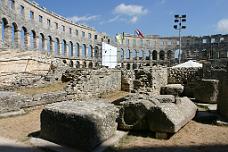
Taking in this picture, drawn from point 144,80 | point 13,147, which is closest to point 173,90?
point 144,80

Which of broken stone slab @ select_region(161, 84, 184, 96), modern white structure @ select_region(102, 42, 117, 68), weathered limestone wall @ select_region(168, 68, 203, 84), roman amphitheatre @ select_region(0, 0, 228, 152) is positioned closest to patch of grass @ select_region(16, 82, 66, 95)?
roman amphitheatre @ select_region(0, 0, 228, 152)

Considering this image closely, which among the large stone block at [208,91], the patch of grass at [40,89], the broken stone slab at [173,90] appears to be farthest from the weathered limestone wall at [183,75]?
the patch of grass at [40,89]

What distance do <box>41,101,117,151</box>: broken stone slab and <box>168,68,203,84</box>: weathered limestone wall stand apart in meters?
13.0

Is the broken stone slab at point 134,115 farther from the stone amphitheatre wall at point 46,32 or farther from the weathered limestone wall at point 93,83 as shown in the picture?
the stone amphitheatre wall at point 46,32

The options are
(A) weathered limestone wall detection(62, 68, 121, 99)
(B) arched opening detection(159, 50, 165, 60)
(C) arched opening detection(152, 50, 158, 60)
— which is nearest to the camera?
(A) weathered limestone wall detection(62, 68, 121, 99)

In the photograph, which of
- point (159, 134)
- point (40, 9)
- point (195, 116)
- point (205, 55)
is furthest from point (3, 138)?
point (205, 55)

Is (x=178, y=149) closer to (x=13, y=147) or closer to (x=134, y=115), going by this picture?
(x=134, y=115)

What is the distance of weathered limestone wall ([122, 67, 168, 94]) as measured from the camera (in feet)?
51.4

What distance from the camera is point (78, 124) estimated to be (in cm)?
630

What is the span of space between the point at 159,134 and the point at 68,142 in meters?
2.44

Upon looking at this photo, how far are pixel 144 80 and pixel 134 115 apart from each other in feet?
26.5

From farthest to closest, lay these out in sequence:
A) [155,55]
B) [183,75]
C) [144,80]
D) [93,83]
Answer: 1. [155,55]
2. [183,75]
3. [144,80]
4. [93,83]

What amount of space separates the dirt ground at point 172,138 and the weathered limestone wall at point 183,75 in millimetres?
10476

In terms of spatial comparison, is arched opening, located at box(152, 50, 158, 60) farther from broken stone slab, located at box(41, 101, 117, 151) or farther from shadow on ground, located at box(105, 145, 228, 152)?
broken stone slab, located at box(41, 101, 117, 151)
